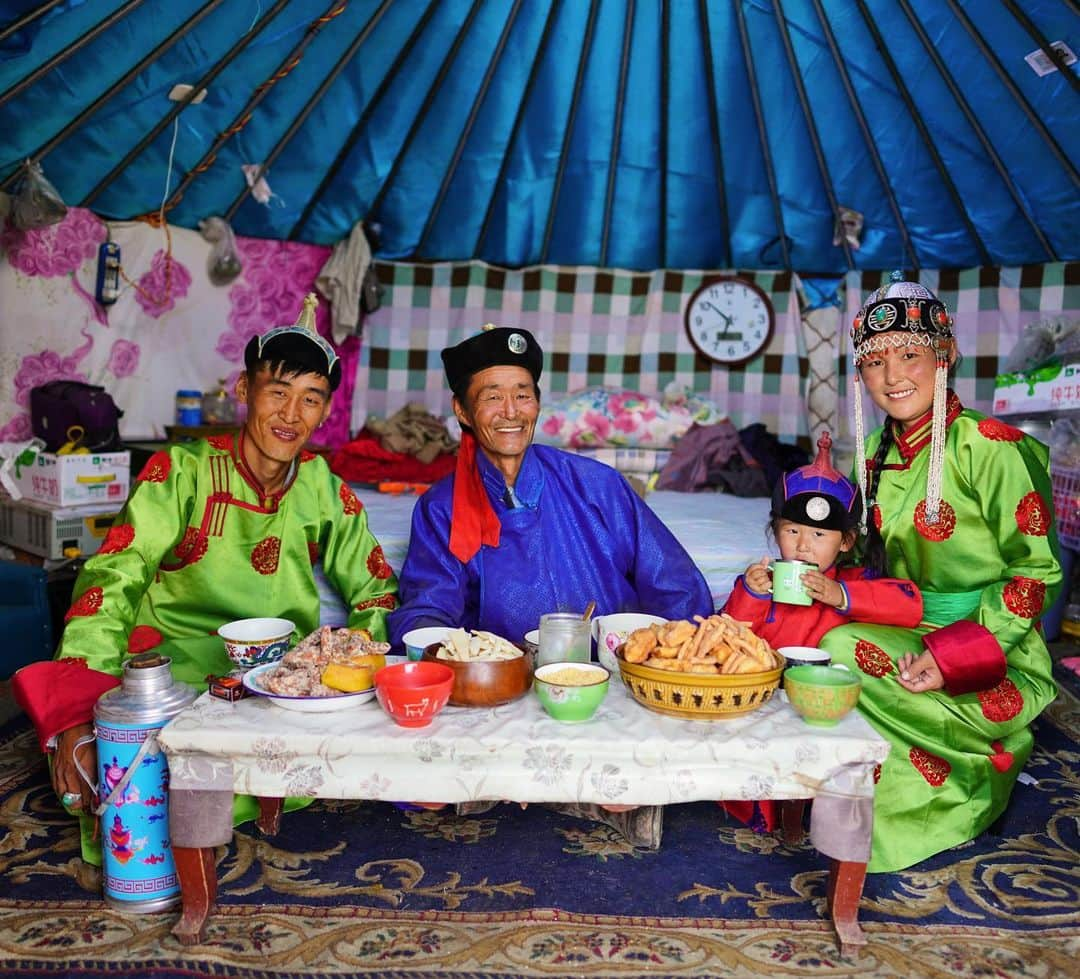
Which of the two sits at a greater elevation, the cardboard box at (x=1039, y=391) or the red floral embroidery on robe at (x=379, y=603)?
the cardboard box at (x=1039, y=391)

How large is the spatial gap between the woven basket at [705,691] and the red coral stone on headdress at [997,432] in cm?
102

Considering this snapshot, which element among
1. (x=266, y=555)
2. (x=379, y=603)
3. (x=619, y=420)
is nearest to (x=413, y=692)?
(x=379, y=603)

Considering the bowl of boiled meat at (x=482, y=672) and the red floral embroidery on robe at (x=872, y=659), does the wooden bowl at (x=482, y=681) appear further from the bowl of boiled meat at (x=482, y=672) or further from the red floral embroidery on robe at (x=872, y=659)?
the red floral embroidery on robe at (x=872, y=659)

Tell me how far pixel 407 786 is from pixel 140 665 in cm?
59

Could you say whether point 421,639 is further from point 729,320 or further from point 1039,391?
point 729,320

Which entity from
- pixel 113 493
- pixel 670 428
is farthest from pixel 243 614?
pixel 670 428

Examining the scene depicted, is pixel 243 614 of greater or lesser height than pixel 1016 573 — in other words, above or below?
below

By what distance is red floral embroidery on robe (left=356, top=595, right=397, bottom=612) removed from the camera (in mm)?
2494

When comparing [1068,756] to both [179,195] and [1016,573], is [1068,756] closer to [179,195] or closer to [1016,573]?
[1016,573]

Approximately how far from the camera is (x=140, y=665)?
5.84 ft

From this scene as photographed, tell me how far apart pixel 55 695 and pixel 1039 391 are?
4054 millimetres

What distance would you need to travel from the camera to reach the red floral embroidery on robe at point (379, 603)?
A: 8.18ft

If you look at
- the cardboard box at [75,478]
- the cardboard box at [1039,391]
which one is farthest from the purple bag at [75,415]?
the cardboard box at [1039,391]

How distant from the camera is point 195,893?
1.75 metres
